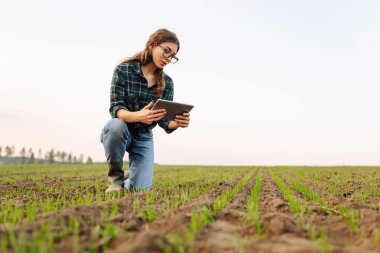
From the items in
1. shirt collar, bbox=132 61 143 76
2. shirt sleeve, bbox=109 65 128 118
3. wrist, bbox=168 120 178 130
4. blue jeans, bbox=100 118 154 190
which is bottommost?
blue jeans, bbox=100 118 154 190

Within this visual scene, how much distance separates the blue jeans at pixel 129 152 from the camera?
446 centimetres

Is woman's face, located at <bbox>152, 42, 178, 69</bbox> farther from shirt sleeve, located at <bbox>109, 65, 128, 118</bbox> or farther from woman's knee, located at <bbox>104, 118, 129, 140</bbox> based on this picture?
woman's knee, located at <bbox>104, 118, 129, 140</bbox>

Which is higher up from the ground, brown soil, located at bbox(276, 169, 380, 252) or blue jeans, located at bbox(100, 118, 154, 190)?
blue jeans, located at bbox(100, 118, 154, 190)

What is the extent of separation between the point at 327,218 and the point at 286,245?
1.07 metres

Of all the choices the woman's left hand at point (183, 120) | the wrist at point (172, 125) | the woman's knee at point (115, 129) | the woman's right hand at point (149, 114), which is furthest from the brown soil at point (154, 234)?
the wrist at point (172, 125)

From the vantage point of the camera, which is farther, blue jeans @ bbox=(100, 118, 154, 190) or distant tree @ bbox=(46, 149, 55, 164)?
distant tree @ bbox=(46, 149, 55, 164)

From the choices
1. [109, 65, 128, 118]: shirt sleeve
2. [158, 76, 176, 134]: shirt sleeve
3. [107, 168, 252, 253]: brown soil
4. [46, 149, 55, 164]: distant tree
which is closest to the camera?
[107, 168, 252, 253]: brown soil

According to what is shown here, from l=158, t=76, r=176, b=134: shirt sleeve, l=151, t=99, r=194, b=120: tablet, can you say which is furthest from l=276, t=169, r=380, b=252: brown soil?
l=158, t=76, r=176, b=134: shirt sleeve

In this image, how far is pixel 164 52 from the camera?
4.43m

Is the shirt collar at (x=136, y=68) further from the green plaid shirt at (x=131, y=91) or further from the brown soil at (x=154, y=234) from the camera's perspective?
the brown soil at (x=154, y=234)

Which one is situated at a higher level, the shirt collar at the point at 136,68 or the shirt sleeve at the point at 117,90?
the shirt collar at the point at 136,68

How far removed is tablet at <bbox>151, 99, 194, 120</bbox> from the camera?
13.6 feet

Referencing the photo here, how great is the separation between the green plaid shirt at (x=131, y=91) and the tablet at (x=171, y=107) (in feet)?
1.50

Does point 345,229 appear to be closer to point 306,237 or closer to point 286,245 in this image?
point 306,237
